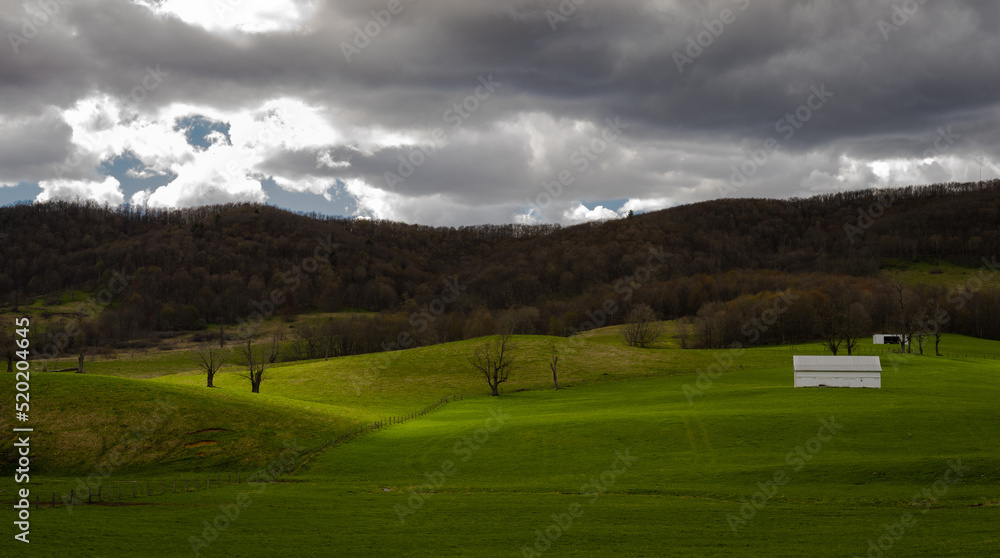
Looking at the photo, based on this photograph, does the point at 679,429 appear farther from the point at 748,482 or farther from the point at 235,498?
the point at 235,498

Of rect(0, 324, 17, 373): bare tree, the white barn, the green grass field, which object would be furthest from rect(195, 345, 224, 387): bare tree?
the white barn

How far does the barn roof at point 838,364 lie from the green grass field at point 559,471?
4628 mm

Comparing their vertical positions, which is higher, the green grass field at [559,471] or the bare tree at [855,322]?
the bare tree at [855,322]

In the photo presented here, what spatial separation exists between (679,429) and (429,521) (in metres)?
28.6

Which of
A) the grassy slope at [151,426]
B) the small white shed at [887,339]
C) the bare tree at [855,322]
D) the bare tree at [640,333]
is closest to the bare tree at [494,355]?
the bare tree at [640,333]

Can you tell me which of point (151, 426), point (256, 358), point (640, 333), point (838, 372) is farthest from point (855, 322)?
point (256, 358)

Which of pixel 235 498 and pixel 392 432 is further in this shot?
pixel 392 432

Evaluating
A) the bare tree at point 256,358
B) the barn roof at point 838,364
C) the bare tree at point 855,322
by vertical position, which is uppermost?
the bare tree at point 855,322

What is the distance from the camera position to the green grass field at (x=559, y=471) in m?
29.1

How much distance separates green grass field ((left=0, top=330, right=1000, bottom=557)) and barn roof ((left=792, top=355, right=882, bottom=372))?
4.63 m

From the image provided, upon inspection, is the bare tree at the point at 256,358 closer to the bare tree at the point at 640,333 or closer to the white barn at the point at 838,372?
the white barn at the point at 838,372

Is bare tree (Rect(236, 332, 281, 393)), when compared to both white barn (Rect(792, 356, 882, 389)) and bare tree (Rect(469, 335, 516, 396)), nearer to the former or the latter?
bare tree (Rect(469, 335, 516, 396))

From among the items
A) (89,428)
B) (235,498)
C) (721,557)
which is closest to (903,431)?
(721,557)

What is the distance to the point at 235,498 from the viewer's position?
38500 mm
